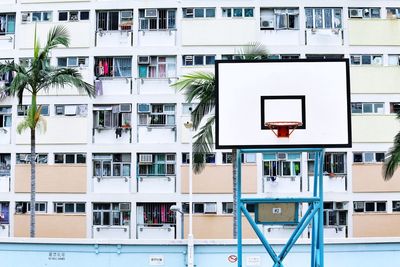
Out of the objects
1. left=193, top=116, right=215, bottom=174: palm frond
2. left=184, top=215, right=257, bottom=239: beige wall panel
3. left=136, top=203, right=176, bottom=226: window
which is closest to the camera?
left=193, top=116, right=215, bottom=174: palm frond

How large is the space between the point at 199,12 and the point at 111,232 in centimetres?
877

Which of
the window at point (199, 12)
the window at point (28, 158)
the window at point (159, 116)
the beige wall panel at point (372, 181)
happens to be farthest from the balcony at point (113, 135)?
the beige wall panel at point (372, 181)

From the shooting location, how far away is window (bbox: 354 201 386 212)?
20.5 meters

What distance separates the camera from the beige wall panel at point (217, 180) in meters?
20.3

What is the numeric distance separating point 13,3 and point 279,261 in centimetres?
1643

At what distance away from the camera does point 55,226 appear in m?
20.6

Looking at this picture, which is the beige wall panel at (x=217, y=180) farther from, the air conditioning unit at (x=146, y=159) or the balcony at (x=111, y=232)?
the balcony at (x=111, y=232)

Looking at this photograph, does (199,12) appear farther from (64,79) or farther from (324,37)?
(64,79)

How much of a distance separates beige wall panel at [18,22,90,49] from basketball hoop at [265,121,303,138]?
12979 mm

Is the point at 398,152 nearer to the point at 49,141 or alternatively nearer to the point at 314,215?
the point at 314,215

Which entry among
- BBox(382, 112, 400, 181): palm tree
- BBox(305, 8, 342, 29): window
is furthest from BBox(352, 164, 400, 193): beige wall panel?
BBox(305, 8, 342, 29): window

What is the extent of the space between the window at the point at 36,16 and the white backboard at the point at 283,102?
13.3 meters

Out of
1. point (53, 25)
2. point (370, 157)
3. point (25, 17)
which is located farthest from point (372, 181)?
point (25, 17)

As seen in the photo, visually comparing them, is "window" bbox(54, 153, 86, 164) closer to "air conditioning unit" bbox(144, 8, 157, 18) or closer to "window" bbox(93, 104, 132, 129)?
"window" bbox(93, 104, 132, 129)
